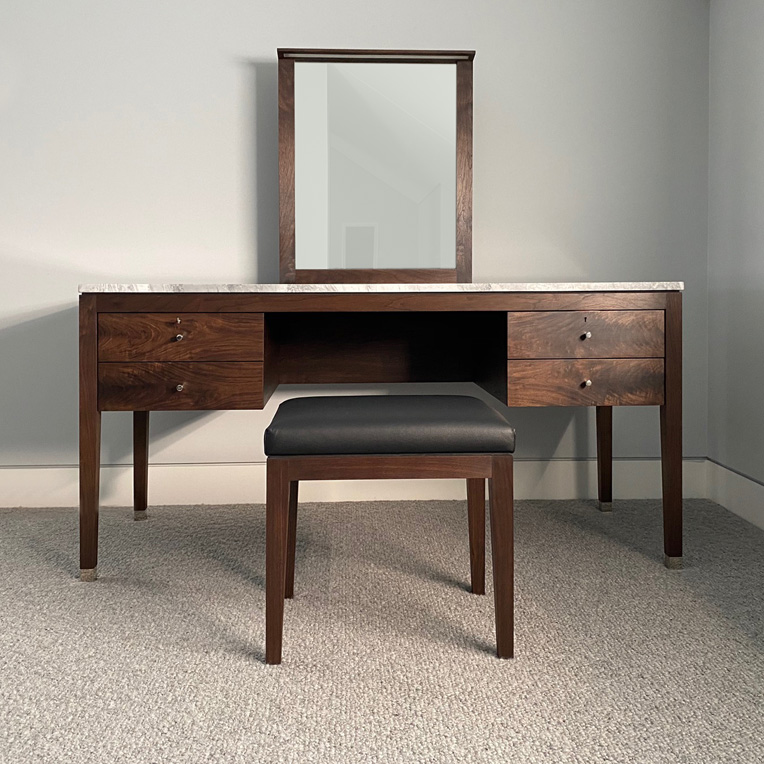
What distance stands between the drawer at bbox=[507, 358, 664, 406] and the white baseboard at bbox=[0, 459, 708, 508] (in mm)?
737

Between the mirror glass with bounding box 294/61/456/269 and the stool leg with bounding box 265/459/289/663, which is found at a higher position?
the mirror glass with bounding box 294/61/456/269

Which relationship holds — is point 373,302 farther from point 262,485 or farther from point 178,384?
point 262,485

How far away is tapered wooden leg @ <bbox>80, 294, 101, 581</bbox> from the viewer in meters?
1.64

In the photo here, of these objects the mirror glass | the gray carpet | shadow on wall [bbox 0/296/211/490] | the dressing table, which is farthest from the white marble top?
shadow on wall [bbox 0/296/211/490]

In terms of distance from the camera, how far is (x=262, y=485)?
2365 millimetres

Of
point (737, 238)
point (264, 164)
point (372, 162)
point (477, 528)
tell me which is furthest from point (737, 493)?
point (264, 164)

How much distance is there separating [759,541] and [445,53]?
175cm

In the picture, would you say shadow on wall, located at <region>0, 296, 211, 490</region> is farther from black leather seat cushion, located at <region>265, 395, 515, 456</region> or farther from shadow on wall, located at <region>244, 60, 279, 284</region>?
black leather seat cushion, located at <region>265, 395, 515, 456</region>

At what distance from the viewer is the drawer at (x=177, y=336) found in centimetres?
165

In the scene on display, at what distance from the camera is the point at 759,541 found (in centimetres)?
192

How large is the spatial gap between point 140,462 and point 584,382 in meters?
1.38

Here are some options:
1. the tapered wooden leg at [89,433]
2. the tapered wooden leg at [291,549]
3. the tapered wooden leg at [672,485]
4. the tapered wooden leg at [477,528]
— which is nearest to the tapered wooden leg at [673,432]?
the tapered wooden leg at [672,485]

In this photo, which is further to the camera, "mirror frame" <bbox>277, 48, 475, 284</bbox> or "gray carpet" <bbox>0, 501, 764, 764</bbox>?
"mirror frame" <bbox>277, 48, 475, 284</bbox>

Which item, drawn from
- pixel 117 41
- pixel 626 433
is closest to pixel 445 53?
pixel 117 41
